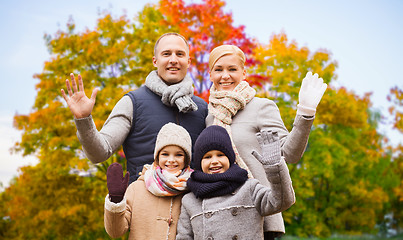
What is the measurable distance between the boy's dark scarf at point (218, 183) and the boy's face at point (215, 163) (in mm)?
80

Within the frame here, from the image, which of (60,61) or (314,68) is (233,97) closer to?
(60,61)

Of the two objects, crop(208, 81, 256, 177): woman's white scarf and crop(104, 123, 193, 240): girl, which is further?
crop(208, 81, 256, 177): woman's white scarf

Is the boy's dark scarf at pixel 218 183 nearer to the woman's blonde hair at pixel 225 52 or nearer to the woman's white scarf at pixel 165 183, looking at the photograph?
the woman's white scarf at pixel 165 183

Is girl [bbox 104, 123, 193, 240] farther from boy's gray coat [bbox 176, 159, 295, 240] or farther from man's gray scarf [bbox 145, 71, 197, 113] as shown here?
man's gray scarf [bbox 145, 71, 197, 113]

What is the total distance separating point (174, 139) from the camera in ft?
11.0

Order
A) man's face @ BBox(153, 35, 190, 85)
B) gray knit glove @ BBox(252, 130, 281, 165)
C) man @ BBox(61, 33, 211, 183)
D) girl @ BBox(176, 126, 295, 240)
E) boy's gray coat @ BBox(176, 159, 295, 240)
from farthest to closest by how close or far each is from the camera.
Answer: man's face @ BBox(153, 35, 190, 85)
man @ BBox(61, 33, 211, 183)
boy's gray coat @ BBox(176, 159, 295, 240)
girl @ BBox(176, 126, 295, 240)
gray knit glove @ BBox(252, 130, 281, 165)

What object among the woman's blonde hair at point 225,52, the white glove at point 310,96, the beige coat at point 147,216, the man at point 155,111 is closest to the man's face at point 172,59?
the man at point 155,111

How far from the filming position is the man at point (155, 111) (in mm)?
3650

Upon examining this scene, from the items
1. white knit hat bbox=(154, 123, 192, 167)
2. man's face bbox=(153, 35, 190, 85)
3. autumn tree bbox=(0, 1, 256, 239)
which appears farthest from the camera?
autumn tree bbox=(0, 1, 256, 239)

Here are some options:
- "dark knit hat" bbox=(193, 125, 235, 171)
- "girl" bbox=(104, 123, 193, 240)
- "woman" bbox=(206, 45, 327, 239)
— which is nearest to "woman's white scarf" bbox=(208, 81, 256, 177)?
"woman" bbox=(206, 45, 327, 239)

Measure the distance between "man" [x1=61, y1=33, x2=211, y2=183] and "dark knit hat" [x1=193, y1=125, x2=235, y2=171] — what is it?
0.45 metres

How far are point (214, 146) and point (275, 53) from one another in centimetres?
1301

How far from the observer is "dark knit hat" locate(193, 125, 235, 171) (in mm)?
3193

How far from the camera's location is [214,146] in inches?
126
